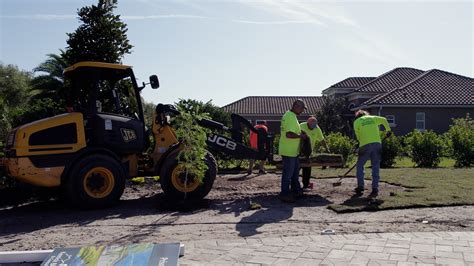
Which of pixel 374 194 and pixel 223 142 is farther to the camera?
pixel 223 142

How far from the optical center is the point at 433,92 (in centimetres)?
3812

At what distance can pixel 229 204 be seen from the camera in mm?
9516

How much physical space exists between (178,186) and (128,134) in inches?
57.3

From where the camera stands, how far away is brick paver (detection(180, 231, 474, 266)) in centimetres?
533

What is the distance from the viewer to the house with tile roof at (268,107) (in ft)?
170

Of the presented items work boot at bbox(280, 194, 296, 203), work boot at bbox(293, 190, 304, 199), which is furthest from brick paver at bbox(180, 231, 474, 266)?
work boot at bbox(293, 190, 304, 199)

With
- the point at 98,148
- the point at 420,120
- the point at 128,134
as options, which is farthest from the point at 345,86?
the point at 98,148

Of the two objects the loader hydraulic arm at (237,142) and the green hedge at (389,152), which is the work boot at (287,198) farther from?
the green hedge at (389,152)

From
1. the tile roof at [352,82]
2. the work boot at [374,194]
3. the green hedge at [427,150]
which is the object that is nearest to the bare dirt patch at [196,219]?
the work boot at [374,194]

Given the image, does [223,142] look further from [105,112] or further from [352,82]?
[352,82]

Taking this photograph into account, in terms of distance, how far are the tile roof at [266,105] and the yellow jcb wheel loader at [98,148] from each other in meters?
41.3

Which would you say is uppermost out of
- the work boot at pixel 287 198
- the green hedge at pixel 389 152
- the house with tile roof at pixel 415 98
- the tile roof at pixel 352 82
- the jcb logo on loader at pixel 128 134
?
the tile roof at pixel 352 82

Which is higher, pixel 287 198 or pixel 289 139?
pixel 289 139

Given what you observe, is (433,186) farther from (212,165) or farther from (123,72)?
(123,72)
